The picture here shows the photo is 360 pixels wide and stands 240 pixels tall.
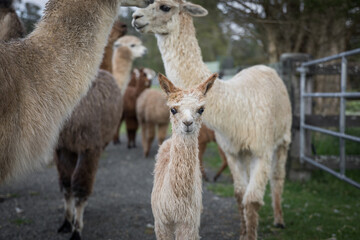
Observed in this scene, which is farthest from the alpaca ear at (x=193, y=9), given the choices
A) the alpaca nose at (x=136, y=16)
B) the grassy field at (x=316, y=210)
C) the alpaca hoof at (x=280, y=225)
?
the alpaca hoof at (x=280, y=225)

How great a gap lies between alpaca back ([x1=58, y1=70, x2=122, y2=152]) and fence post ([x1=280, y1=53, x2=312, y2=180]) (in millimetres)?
2904

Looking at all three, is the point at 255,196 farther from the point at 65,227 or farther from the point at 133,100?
the point at 133,100

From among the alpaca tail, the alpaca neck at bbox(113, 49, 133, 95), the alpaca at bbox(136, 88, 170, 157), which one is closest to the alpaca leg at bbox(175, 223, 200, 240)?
the alpaca tail

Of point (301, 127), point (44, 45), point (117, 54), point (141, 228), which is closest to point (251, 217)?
point (141, 228)

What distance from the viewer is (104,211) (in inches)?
174

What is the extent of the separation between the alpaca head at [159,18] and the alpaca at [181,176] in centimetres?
84

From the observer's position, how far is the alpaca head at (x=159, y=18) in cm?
292

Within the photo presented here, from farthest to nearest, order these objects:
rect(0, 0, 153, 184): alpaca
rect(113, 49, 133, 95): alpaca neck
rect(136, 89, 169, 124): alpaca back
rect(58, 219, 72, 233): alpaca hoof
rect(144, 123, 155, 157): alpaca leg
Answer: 1. rect(144, 123, 155, 157): alpaca leg
2. rect(136, 89, 169, 124): alpaca back
3. rect(113, 49, 133, 95): alpaca neck
4. rect(58, 219, 72, 233): alpaca hoof
5. rect(0, 0, 153, 184): alpaca

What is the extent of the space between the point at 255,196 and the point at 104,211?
7.31 ft

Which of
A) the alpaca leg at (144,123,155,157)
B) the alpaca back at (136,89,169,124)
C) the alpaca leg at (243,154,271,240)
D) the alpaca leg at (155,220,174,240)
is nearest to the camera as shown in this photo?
the alpaca leg at (155,220,174,240)

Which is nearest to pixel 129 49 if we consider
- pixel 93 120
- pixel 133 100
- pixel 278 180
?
pixel 133 100

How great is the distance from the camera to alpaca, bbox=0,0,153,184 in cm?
203

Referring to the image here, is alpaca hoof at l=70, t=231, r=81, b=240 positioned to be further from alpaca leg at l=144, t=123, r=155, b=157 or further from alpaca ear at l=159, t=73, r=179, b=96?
alpaca leg at l=144, t=123, r=155, b=157

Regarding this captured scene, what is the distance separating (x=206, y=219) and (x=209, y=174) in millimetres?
2512
